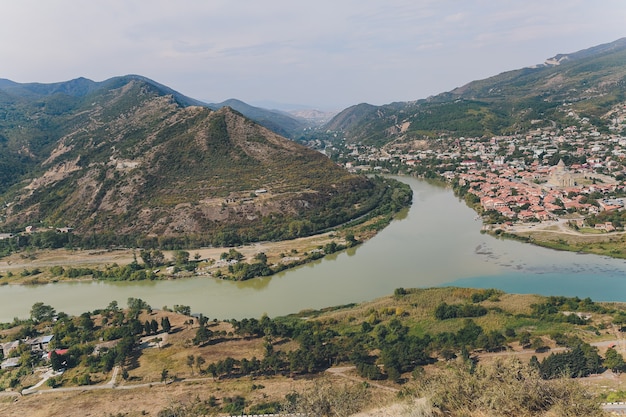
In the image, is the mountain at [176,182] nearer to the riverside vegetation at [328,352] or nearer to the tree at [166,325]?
the tree at [166,325]

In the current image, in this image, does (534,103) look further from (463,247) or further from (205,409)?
(205,409)

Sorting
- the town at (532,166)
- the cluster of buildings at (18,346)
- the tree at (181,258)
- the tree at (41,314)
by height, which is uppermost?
the town at (532,166)

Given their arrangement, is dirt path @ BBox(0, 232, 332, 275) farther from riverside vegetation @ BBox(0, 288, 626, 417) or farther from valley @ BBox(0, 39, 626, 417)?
riverside vegetation @ BBox(0, 288, 626, 417)

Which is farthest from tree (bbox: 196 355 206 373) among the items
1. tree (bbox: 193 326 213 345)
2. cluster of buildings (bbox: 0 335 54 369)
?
cluster of buildings (bbox: 0 335 54 369)

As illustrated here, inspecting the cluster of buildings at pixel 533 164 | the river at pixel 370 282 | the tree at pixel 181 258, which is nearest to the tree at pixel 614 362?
the river at pixel 370 282

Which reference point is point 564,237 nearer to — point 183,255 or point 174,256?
point 183,255

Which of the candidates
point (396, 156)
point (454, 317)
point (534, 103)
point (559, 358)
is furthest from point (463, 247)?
point (534, 103)

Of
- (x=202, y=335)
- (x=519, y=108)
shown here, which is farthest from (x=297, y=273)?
(x=519, y=108)
